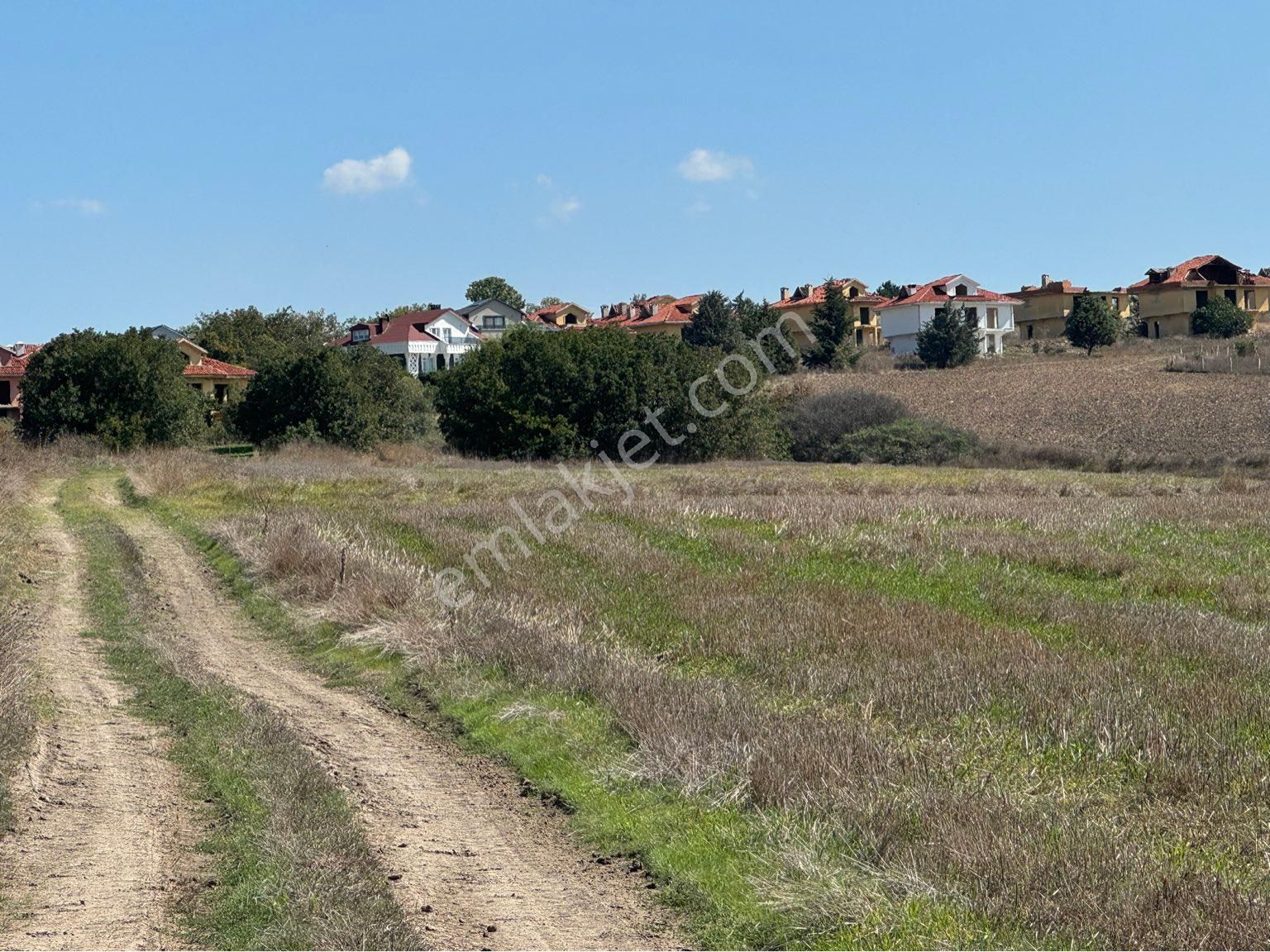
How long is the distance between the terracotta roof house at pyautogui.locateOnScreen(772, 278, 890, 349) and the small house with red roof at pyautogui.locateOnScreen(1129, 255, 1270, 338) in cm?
1961

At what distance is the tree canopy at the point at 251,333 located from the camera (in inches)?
3639

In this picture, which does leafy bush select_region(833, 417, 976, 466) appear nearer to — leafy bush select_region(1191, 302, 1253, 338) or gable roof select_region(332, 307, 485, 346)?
leafy bush select_region(1191, 302, 1253, 338)

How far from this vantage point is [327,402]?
178 feet

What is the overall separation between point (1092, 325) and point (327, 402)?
51.1 meters

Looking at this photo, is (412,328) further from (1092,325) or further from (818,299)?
(1092,325)

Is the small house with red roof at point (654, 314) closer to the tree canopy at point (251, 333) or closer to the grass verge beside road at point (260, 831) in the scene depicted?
the tree canopy at point (251, 333)

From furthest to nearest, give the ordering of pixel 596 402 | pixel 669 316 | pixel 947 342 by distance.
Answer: pixel 669 316 < pixel 947 342 < pixel 596 402

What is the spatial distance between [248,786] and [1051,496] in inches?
1082

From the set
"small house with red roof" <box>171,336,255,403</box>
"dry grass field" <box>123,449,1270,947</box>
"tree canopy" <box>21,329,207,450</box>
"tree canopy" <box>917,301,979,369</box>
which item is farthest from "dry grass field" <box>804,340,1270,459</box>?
"small house with red roof" <box>171,336,255,403</box>

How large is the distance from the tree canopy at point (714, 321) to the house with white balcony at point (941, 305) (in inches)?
577

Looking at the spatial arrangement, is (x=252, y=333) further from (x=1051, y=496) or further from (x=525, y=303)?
(x=1051, y=496)

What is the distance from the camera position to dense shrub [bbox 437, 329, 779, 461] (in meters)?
54.3

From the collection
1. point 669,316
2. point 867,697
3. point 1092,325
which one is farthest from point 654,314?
point 867,697

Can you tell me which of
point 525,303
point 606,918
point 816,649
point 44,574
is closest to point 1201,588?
point 816,649
